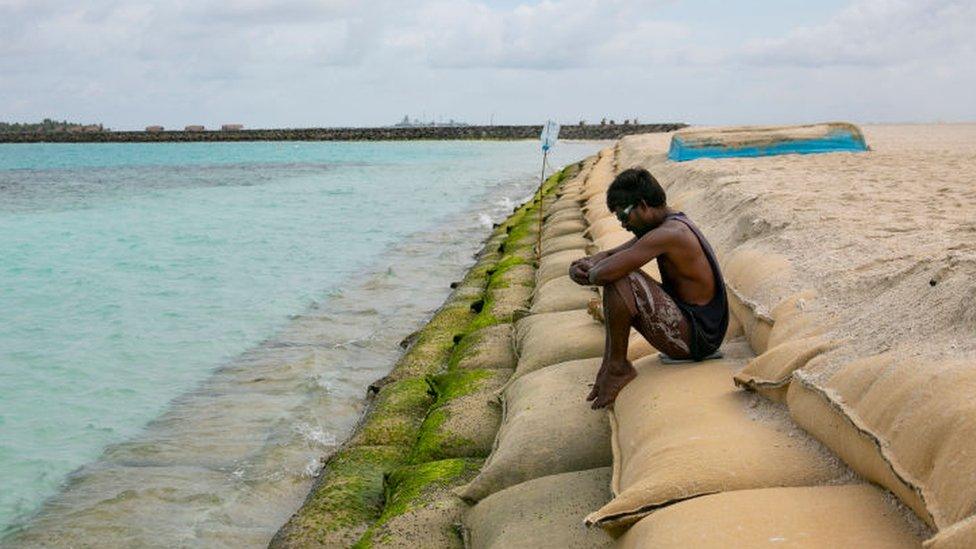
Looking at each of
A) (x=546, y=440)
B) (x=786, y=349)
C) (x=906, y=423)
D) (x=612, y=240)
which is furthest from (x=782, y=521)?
(x=612, y=240)

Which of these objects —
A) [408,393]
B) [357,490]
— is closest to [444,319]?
[408,393]

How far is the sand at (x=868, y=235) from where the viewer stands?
276cm

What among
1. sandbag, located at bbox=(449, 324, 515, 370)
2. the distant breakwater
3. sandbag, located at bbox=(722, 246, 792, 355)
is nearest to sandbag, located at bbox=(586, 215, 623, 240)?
sandbag, located at bbox=(449, 324, 515, 370)

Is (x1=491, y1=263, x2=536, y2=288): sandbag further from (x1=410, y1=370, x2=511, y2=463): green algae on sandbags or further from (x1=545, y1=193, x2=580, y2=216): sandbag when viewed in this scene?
(x1=545, y1=193, x2=580, y2=216): sandbag

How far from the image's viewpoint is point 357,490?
3928mm

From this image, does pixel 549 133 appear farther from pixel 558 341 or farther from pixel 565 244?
pixel 558 341

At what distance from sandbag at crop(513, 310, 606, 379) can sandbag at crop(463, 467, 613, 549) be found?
54.0 inches

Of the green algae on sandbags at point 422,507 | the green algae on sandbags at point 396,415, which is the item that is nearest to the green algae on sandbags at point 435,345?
the green algae on sandbags at point 396,415

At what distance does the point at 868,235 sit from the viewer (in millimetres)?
4746

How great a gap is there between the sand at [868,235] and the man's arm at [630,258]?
0.66 metres

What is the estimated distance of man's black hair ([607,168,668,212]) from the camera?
147 inches

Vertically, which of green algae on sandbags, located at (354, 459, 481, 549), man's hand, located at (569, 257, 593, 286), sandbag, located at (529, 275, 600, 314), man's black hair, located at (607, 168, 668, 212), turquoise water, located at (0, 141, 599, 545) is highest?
man's black hair, located at (607, 168, 668, 212)

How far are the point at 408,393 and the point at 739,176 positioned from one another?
15.3ft

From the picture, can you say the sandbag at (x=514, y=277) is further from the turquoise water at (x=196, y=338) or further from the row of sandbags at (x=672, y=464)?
the row of sandbags at (x=672, y=464)
